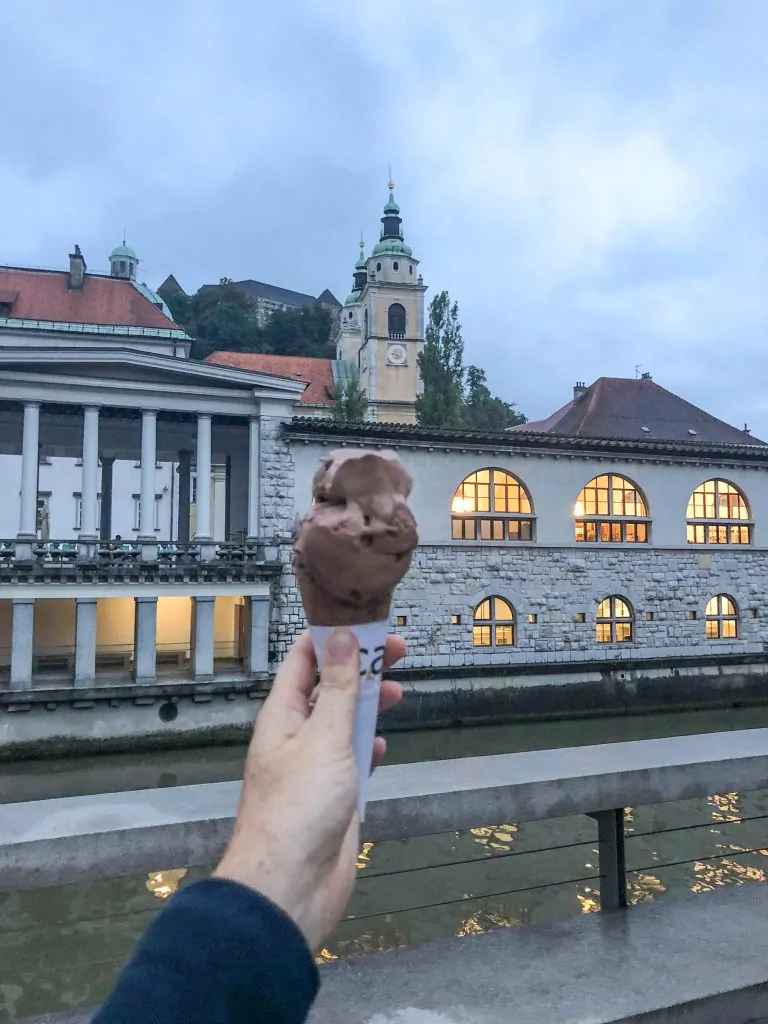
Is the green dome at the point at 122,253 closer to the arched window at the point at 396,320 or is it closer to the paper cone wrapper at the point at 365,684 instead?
the arched window at the point at 396,320

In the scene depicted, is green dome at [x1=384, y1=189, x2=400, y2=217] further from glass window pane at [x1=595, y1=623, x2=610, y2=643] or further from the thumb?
the thumb

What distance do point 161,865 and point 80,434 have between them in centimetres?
1970

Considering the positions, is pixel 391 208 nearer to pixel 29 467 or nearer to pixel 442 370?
pixel 442 370

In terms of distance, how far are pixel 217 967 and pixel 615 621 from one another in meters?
21.0

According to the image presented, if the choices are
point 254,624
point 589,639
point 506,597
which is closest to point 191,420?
point 254,624

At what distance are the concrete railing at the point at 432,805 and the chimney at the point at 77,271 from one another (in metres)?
29.8

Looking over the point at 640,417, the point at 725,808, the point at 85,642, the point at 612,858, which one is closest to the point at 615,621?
the point at 725,808

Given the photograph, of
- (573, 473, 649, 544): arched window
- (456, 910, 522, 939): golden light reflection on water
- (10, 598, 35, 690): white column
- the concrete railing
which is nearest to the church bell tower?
(573, 473, 649, 544): arched window

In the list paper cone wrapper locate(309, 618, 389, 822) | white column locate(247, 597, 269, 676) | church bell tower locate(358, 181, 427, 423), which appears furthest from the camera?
church bell tower locate(358, 181, 427, 423)

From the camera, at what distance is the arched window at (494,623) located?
19.8 metres

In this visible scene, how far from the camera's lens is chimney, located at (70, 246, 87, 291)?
1139 inches

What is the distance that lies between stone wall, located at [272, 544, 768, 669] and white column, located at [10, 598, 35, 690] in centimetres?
551

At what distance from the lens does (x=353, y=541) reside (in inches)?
73.5

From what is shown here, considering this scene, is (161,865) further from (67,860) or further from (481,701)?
(481,701)
